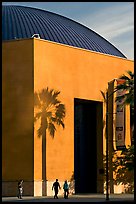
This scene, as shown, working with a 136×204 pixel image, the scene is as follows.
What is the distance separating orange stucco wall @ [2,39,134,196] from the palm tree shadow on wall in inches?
16.3

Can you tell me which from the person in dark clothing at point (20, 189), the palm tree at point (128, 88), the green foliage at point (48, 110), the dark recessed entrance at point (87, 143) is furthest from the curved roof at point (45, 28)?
the person in dark clothing at point (20, 189)

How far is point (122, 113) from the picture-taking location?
5947 cm

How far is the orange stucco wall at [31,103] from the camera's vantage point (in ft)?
165

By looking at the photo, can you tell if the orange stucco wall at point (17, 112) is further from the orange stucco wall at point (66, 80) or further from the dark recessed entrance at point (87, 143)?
the dark recessed entrance at point (87, 143)

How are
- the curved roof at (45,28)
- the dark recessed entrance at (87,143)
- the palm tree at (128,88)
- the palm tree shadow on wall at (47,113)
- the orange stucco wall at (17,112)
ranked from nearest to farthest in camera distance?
the palm tree at (128,88)
the orange stucco wall at (17,112)
the palm tree shadow on wall at (47,113)
the dark recessed entrance at (87,143)
the curved roof at (45,28)

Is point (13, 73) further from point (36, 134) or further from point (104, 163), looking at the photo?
point (104, 163)

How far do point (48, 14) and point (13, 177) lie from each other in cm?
3367

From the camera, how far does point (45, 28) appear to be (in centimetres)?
6931

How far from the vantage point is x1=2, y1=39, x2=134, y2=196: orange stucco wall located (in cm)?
5019

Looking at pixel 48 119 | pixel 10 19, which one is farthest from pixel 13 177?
pixel 10 19

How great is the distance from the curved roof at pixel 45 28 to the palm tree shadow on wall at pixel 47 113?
16.5 meters

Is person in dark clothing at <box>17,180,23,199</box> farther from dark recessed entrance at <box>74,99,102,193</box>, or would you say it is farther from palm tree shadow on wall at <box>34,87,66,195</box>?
dark recessed entrance at <box>74,99,102,193</box>

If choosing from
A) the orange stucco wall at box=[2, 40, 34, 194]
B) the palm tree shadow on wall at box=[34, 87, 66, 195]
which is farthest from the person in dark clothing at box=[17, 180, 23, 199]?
the palm tree shadow on wall at box=[34, 87, 66, 195]

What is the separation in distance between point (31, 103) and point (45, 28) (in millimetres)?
20809
